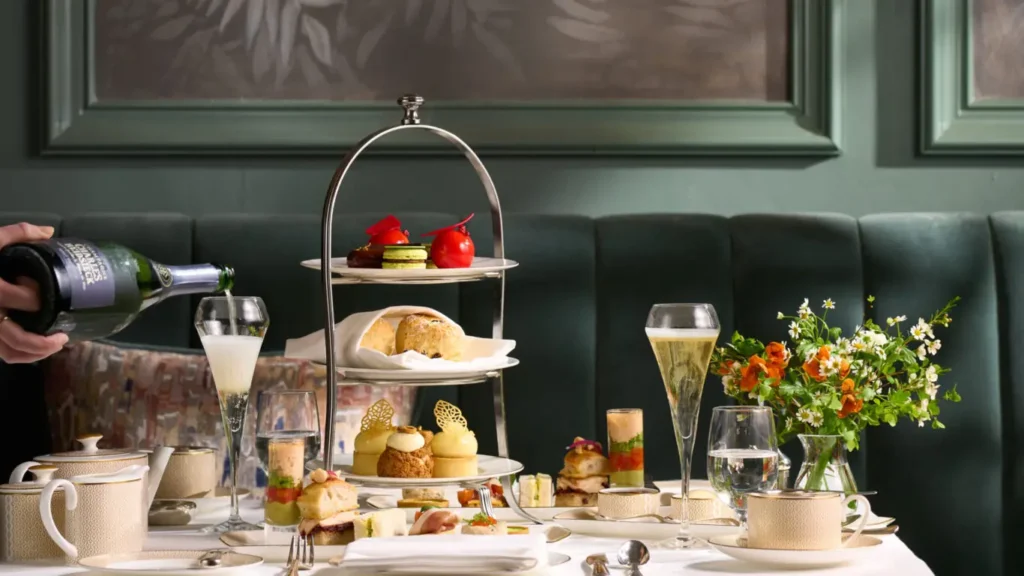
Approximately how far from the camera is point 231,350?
153 centimetres

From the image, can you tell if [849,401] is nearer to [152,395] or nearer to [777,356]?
[777,356]

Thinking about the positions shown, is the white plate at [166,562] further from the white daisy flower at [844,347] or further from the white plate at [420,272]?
the white daisy flower at [844,347]

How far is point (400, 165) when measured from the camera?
2.50 meters

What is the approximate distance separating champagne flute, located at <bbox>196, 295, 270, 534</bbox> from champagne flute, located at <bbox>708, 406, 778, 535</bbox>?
0.60 meters

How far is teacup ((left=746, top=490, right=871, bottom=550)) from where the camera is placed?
1232 millimetres

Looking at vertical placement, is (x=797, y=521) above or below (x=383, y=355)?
below

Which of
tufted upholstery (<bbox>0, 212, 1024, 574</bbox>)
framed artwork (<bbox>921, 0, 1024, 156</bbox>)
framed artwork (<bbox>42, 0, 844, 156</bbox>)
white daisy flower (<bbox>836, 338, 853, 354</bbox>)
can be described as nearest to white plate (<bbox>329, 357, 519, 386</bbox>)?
white daisy flower (<bbox>836, 338, 853, 354</bbox>)

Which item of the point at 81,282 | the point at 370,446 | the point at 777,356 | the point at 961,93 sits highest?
the point at 961,93

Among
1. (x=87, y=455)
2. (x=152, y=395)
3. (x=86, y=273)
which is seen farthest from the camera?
(x=152, y=395)

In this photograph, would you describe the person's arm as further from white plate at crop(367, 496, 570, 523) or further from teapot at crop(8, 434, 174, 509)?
white plate at crop(367, 496, 570, 523)

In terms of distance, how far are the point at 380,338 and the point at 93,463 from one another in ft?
1.28

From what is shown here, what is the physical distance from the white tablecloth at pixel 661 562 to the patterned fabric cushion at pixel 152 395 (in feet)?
2.07

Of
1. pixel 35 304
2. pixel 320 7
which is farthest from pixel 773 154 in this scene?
pixel 35 304

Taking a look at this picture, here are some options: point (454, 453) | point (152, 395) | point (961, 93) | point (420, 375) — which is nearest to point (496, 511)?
point (454, 453)
